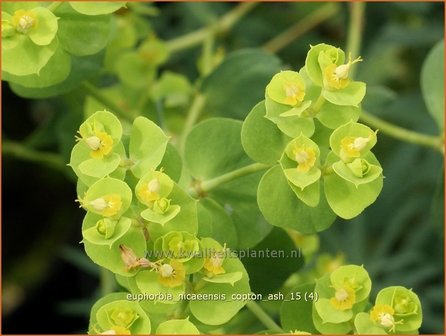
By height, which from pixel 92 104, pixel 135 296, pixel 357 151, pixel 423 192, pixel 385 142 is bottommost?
pixel 135 296

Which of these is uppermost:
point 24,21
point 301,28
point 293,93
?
point 301,28

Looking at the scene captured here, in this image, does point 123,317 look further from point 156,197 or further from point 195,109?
point 195,109

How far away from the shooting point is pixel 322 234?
5.63 feet

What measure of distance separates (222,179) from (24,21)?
30 centimetres

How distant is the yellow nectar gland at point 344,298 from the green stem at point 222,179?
0.52 ft

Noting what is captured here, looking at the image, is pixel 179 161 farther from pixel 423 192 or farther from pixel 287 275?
pixel 423 192

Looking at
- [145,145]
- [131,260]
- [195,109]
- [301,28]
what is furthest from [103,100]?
[301,28]

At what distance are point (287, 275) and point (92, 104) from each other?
42cm

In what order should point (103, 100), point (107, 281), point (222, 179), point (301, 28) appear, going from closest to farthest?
point (222, 179)
point (103, 100)
point (107, 281)
point (301, 28)

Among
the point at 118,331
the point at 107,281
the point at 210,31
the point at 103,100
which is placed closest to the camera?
the point at 118,331

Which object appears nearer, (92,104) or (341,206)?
(341,206)

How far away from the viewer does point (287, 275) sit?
3.33ft

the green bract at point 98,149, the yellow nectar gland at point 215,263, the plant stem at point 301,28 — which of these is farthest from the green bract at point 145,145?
the plant stem at point 301,28

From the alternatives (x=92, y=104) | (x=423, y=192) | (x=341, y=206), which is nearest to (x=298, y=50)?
(x=423, y=192)
